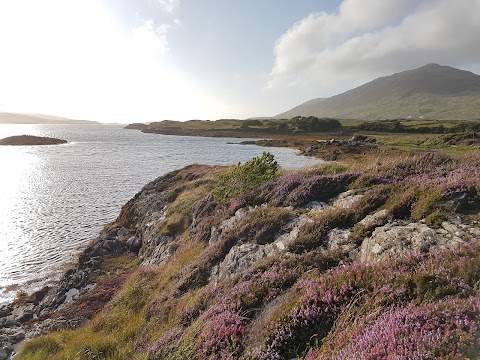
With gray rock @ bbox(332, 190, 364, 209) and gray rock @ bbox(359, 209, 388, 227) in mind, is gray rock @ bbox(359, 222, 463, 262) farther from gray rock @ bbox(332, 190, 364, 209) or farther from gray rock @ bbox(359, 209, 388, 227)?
gray rock @ bbox(332, 190, 364, 209)

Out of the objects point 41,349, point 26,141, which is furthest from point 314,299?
point 26,141

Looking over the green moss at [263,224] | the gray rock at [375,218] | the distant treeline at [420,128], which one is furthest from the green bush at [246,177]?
the distant treeline at [420,128]

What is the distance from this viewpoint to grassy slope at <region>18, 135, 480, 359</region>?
5.22 meters

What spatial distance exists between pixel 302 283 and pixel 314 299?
807mm

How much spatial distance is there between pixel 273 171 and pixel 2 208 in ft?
119

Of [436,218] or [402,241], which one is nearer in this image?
[402,241]

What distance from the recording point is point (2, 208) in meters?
38.6

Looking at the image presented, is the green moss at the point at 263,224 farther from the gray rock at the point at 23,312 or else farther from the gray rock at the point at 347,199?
the gray rock at the point at 23,312

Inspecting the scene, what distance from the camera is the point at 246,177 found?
63.6 feet

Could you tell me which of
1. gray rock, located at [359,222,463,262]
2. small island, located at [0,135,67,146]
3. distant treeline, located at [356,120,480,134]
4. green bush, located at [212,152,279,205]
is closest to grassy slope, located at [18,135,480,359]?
gray rock, located at [359,222,463,262]

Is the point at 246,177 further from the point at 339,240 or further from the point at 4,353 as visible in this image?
the point at 4,353

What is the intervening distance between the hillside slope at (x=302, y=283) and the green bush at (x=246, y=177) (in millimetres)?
87

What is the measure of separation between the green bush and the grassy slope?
2.81 metres

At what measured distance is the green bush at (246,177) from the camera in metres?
18.8
